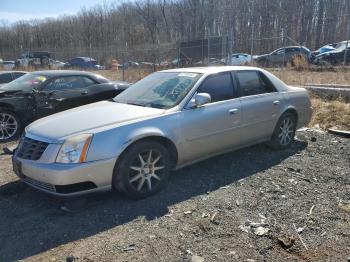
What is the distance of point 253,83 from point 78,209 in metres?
3.27

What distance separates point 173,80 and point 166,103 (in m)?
0.56

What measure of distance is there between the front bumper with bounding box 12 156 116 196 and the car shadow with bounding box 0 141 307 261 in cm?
29

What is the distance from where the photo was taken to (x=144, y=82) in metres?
5.59

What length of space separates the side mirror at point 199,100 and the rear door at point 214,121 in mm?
65

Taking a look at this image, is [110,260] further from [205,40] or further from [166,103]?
[205,40]

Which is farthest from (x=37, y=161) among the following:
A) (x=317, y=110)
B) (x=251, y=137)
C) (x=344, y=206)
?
(x=317, y=110)

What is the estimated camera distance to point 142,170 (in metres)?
4.28

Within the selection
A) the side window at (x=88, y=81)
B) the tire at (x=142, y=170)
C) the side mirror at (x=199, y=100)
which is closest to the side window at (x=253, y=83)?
the side mirror at (x=199, y=100)

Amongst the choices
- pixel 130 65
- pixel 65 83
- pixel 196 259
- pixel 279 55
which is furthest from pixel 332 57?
pixel 196 259

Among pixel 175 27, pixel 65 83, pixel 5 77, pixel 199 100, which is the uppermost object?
pixel 175 27

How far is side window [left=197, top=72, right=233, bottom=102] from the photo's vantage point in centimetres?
500

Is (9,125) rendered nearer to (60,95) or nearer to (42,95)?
(42,95)

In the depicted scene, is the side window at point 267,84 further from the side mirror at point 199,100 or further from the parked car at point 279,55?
the parked car at point 279,55

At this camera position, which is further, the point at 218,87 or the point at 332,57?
the point at 332,57
